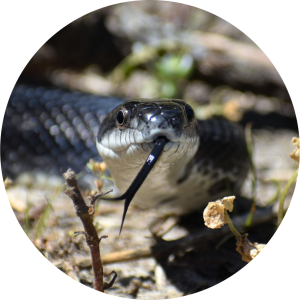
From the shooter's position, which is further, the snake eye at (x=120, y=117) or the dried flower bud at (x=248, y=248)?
the snake eye at (x=120, y=117)

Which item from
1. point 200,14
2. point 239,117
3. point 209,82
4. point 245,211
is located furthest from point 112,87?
point 245,211

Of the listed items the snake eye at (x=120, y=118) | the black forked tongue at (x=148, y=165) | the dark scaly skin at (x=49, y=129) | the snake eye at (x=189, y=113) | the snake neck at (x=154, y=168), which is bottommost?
the black forked tongue at (x=148, y=165)

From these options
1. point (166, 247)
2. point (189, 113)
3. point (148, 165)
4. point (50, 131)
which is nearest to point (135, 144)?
point (148, 165)

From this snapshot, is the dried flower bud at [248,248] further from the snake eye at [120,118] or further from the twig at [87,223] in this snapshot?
the snake eye at [120,118]

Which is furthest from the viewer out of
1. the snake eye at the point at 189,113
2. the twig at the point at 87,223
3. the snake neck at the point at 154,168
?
the snake eye at the point at 189,113

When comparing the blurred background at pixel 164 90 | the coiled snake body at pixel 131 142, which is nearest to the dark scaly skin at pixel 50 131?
the coiled snake body at pixel 131 142

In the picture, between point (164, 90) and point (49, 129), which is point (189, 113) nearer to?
point (49, 129)

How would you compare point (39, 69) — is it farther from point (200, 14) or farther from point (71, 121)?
point (200, 14)

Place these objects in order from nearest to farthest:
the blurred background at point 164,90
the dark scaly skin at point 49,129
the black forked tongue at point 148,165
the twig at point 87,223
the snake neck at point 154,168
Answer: the twig at point 87,223, the black forked tongue at point 148,165, the snake neck at point 154,168, the blurred background at point 164,90, the dark scaly skin at point 49,129
